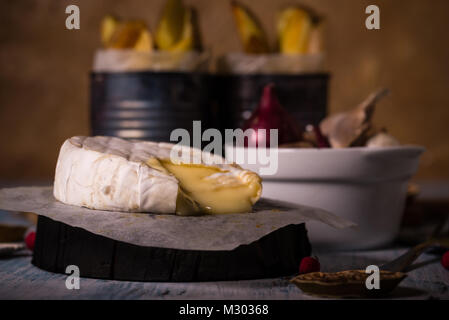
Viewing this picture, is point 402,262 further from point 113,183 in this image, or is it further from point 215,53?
point 215,53

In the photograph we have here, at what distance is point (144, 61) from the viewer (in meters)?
1.31

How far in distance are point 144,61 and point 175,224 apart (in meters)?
0.65

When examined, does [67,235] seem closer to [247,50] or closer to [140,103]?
[140,103]

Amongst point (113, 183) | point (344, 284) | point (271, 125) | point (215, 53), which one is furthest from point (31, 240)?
point (215, 53)

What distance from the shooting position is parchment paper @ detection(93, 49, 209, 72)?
4.28 ft

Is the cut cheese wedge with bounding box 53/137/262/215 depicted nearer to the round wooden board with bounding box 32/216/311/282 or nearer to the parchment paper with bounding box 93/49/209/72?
the round wooden board with bounding box 32/216/311/282

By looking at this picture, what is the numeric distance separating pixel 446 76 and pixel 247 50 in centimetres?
103

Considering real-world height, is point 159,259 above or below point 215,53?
below

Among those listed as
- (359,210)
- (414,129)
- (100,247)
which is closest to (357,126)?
(359,210)

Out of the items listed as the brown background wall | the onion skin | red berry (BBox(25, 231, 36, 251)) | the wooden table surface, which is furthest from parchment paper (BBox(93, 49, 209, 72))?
the brown background wall

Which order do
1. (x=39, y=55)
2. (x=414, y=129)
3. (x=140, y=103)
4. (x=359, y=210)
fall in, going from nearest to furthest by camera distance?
(x=359, y=210)
(x=140, y=103)
(x=39, y=55)
(x=414, y=129)

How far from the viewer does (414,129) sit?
214cm

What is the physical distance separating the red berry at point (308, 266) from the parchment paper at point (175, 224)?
48 millimetres

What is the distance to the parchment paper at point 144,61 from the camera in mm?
1306
